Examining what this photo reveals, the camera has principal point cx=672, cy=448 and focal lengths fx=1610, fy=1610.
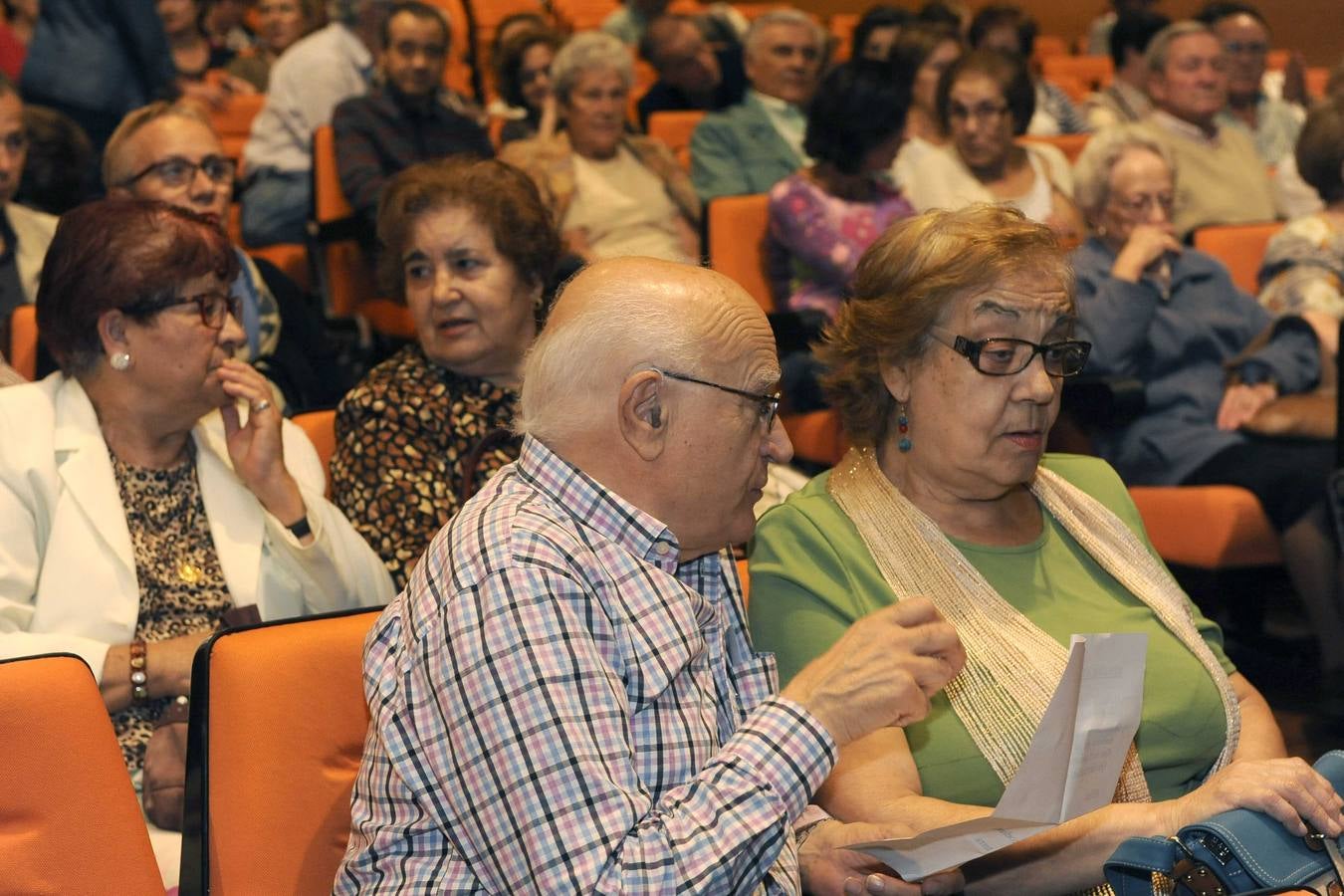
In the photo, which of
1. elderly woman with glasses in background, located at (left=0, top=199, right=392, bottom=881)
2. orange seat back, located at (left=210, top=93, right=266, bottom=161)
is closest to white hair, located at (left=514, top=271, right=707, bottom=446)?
elderly woman with glasses in background, located at (left=0, top=199, right=392, bottom=881)

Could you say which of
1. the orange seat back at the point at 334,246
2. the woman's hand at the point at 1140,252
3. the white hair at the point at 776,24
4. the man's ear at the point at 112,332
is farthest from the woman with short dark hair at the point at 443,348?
the white hair at the point at 776,24

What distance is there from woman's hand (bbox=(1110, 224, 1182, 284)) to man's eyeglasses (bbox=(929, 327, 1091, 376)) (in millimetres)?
1666

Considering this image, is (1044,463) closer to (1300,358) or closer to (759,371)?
(759,371)

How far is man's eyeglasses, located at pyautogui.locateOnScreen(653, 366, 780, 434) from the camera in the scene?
60.6 inches

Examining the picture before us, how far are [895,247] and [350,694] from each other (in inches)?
34.4

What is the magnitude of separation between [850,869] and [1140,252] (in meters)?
2.28

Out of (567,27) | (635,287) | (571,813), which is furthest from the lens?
(567,27)

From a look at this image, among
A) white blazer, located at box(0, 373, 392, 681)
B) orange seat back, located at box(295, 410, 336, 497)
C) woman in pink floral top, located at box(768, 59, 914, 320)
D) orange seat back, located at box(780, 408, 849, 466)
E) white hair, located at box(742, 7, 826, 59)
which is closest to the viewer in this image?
white blazer, located at box(0, 373, 392, 681)

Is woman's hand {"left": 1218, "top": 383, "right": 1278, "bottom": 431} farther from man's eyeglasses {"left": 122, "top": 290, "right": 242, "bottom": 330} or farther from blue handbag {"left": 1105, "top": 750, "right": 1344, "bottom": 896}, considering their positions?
man's eyeglasses {"left": 122, "top": 290, "right": 242, "bottom": 330}

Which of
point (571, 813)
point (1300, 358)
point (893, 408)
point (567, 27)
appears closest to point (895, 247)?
point (893, 408)

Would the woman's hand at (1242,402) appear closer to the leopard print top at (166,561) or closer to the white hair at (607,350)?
the leopard print top at (166,561)

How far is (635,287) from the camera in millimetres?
1557

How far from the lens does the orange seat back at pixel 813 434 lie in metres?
3.92

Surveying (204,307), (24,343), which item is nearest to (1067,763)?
(204,307)
